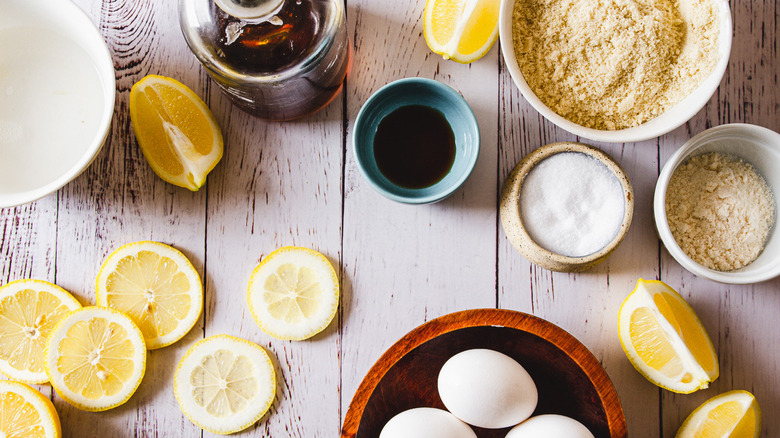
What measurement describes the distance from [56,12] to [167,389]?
0.64 m

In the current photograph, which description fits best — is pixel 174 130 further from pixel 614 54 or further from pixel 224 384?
pixel 614 54

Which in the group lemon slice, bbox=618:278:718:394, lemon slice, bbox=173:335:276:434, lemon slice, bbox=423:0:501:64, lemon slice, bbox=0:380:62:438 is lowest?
lemon slice, bbox=0:380:62:438

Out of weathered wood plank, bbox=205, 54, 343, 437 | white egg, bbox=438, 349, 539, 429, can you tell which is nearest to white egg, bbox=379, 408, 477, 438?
white egg, bbox=438, 349, 539, 429

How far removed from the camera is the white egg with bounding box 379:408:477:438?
2.47 feet

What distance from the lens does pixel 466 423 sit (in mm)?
811

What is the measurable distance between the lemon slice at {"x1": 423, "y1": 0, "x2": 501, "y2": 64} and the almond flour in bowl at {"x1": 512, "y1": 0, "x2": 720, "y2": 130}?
0.05m

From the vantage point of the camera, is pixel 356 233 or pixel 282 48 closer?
pixel 282 48

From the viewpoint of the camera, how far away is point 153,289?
929 millimetres

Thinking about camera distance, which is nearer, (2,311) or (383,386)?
(383,386)

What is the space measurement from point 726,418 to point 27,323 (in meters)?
1.15

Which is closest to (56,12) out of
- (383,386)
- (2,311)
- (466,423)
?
(2,311)

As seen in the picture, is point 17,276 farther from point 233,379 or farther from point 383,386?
point 383,386

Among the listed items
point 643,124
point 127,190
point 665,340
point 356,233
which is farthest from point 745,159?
point 127,190

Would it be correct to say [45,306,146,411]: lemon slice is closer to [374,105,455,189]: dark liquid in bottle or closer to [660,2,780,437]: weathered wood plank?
[374,105,455,189]: dark liquid in bottle
